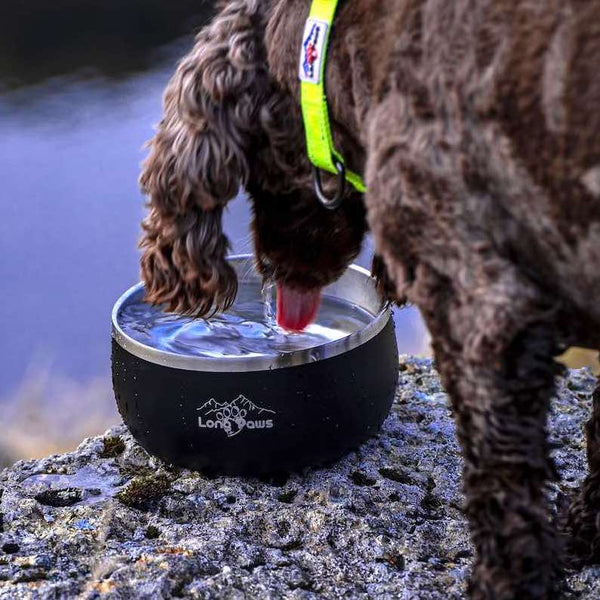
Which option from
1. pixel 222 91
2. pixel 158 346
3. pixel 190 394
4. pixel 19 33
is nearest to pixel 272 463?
pixel 190 394

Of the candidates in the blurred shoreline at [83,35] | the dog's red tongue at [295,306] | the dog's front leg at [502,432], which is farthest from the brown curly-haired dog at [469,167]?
the blurred shoreline at [83,35]

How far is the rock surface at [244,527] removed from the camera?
2393 mm

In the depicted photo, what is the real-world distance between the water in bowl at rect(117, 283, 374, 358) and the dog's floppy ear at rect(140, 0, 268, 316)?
93cm

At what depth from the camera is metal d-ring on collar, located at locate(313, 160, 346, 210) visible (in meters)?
1.99

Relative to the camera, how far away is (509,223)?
1505 millimetres

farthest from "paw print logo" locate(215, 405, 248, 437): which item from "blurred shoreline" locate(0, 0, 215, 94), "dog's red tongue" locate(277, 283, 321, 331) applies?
"blurred shoreline" locate(0, 0, 215, 94)

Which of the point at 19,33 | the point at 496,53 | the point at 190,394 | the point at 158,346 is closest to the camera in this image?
the point at 496,53

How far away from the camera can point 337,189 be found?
2080 millimetres

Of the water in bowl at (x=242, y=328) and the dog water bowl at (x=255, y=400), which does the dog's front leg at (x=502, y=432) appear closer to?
the dog water bowl at (x=255, y=400)

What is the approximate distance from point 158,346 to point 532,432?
66.1 inches

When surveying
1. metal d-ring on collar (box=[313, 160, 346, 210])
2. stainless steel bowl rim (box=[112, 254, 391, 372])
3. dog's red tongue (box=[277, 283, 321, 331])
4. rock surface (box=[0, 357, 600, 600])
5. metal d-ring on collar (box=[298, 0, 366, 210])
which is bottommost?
rock surface (box=[0, 357, 600, 600])

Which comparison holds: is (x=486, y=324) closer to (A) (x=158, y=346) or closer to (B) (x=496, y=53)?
(B) (x=496, y=53)

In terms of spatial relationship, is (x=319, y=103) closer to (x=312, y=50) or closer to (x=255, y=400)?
Result: (x=312, y=50)

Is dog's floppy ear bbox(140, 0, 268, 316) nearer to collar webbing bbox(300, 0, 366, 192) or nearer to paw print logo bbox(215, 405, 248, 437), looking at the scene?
collar webbing bbox(300, 0, 366, 192)
